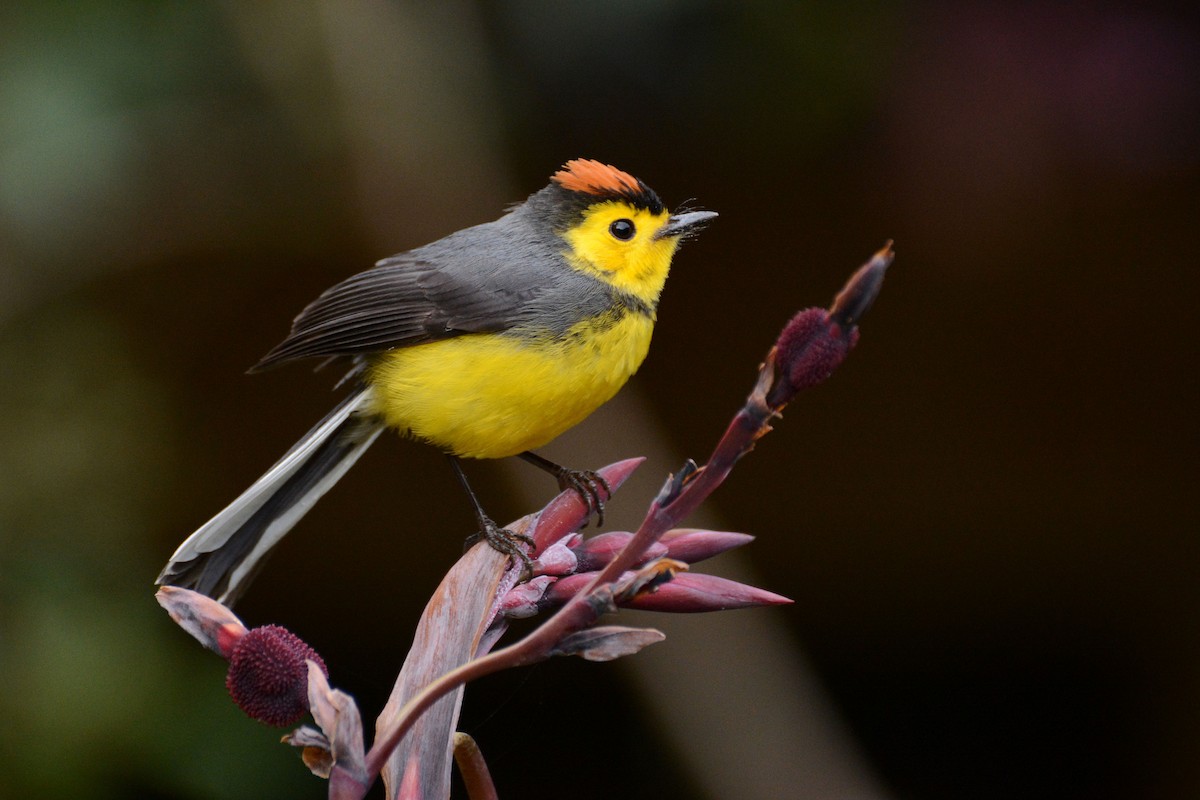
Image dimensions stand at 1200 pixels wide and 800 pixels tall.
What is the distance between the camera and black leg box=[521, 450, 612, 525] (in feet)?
3.82

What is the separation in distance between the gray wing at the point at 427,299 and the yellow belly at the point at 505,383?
0.12 ft

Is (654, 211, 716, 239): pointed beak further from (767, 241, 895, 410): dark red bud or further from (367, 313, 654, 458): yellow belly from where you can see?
(767, 241, 895, 410): dark red bud

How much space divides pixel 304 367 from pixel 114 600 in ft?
2.98

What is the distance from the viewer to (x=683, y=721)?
2.51 metres

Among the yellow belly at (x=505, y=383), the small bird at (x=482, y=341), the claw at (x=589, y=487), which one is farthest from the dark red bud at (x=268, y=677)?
the yellow belly at (x=505, y=383)

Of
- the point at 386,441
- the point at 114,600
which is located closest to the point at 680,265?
the point at 386,441

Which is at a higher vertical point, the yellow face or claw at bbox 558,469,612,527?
the yellow face

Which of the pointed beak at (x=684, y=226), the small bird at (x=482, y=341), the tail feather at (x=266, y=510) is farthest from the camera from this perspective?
the pointed beak at (x=684, y=226)

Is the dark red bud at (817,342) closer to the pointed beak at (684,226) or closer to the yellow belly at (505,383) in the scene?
the yellow belly at (505,383)

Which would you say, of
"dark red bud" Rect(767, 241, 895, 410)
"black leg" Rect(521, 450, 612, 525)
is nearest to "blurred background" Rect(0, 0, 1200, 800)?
"black leg" Rect(521, 450, 612, 525)

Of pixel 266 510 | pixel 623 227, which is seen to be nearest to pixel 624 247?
pixel 623 227

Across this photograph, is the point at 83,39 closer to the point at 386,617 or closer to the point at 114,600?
the point at 114,600

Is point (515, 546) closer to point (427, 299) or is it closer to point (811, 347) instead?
point (811, 347)

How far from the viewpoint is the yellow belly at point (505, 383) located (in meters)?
1.60
